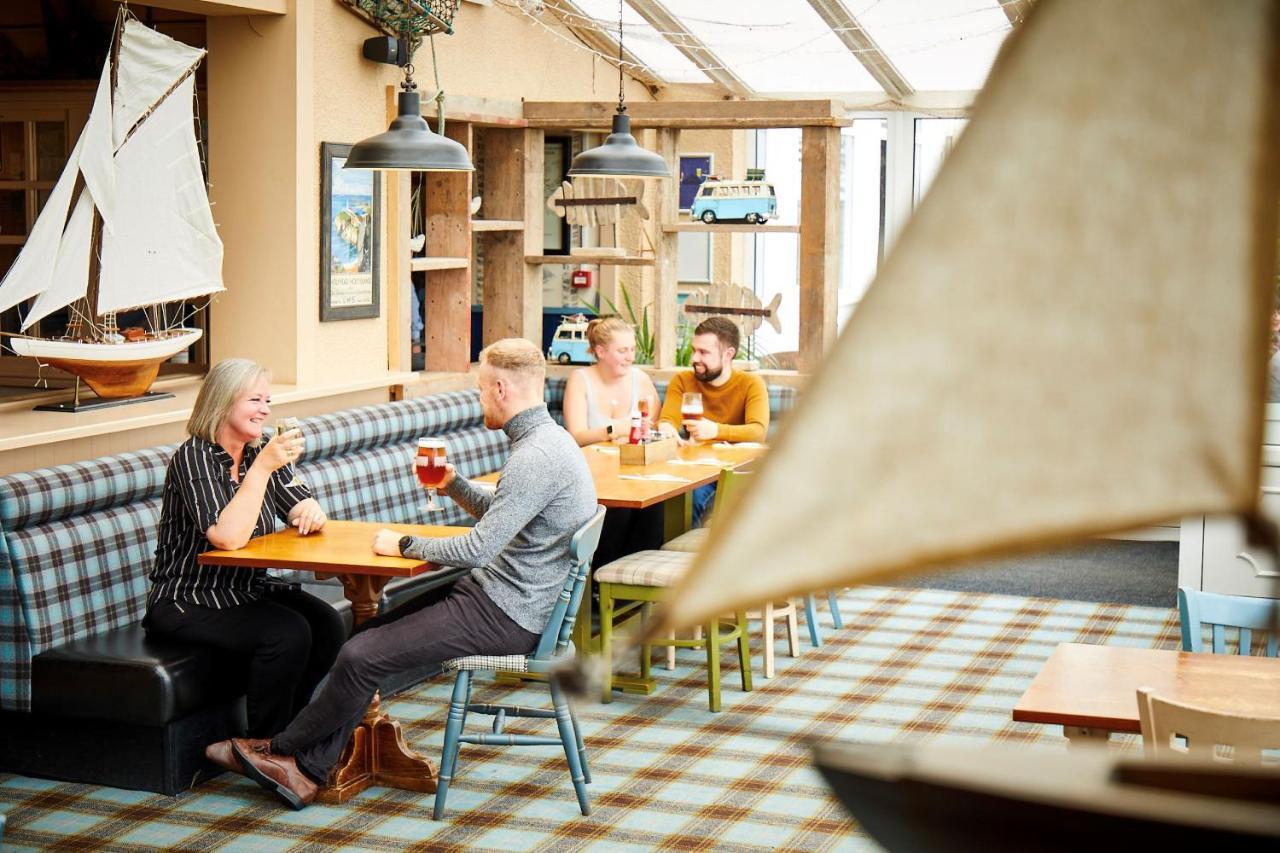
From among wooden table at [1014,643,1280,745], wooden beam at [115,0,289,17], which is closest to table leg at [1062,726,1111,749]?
wooden table at [1014,643,1280,745]

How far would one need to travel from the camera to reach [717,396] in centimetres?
641

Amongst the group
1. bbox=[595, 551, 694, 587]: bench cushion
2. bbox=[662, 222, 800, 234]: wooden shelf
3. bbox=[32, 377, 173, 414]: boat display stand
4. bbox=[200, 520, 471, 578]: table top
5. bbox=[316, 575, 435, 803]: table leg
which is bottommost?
bbox=[316, 575, 435, 803]: table leg

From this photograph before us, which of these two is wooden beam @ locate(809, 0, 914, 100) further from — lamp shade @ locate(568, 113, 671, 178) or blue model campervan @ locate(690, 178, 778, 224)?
lamp shade @ locate(568, 113, 671, 178)

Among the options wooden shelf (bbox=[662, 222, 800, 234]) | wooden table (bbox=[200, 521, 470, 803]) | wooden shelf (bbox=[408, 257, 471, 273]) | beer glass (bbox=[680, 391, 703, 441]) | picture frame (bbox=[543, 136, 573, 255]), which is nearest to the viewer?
wooden table (bbox=[200, 521, 470, 803])

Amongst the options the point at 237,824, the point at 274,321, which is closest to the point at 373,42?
the point at 274,321

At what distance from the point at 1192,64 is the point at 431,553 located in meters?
3.72

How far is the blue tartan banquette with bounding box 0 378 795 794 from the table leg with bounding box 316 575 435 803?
16.8 inches

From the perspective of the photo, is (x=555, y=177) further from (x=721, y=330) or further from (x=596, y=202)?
(x=721, y=330)

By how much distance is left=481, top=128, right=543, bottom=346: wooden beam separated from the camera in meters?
7.48

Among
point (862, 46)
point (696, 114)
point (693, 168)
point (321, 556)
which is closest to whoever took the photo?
point (321, 556)

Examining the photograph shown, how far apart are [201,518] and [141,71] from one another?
198 cm

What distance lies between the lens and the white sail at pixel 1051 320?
0.37 meters

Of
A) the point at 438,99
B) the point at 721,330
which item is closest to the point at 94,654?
the point at 721,330

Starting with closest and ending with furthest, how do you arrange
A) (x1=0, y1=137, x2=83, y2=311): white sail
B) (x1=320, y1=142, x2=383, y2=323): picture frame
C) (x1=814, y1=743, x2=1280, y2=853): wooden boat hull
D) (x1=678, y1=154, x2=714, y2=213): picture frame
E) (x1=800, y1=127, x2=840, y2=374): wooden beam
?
(x1=814, y1=743, x2=1280, y2=853): wooden boat hull
(x1=0, y1=137, x2=83, y2=311): white sail
(x1=320, y1=142, x2=383, y2=323): picture frame
(x1=800, y1=127, x2=840, y2=374): wooden beam
(x1=678, y1=154, x2=714, y2=213): picture frame
